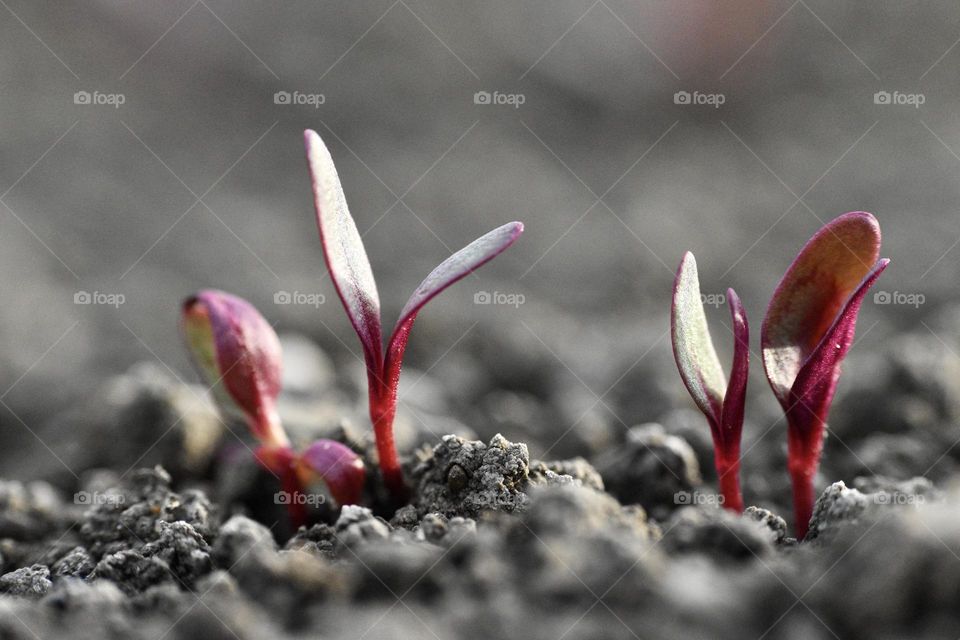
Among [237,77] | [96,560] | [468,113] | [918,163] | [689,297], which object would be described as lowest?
[96,560]

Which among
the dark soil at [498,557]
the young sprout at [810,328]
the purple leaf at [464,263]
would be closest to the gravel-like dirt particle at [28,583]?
the dark soil at [498,557]

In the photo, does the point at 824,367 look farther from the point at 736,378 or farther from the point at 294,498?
the point at 294,498

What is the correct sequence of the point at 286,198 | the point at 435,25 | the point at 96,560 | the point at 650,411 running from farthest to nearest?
the point at 435,25
the point at 286,198
the point at 650,411
the point at 96,560

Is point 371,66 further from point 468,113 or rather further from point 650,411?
point 650,411

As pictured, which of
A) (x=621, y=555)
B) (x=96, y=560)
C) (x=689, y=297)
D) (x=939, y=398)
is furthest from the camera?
(x=939, y=398)

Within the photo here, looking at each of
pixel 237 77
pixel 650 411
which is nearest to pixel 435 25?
pixel 237 77

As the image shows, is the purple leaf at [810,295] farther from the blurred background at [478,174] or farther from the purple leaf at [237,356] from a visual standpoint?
the purple leaf at [237,356]

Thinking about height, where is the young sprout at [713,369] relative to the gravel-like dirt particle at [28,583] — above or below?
above
